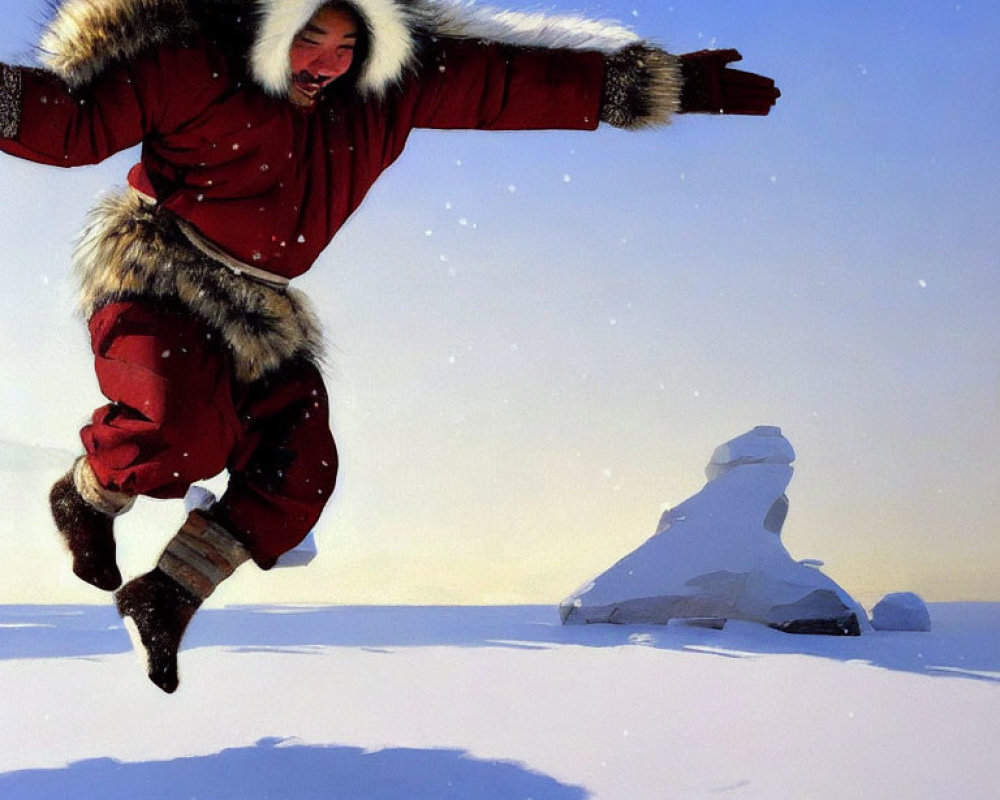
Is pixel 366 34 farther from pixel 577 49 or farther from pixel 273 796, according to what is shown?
pixel 273 796

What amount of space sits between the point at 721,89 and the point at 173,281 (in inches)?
42.5

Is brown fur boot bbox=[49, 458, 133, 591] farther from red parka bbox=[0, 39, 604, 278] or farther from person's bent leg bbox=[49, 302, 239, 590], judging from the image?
red parka bbox=[0, 39, 604, 278]

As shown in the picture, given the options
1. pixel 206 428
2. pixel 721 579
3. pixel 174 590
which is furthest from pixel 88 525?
pixel 721 579

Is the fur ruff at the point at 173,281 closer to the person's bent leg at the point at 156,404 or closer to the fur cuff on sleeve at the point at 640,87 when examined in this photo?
the person's bent leg at the point at 156,404

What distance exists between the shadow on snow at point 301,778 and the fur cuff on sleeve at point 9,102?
5.40 ft

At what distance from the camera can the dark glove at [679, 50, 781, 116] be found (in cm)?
178

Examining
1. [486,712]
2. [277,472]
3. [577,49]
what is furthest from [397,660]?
[577,49]

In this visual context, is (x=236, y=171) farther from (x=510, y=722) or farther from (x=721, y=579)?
(x=721, y=579)

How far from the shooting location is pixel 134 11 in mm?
1489

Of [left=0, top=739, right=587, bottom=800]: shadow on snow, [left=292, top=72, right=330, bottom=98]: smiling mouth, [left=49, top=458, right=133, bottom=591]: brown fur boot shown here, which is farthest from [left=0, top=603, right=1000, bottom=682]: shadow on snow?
[left=292, top=72, right=330, bottom=98]: smiling mouth

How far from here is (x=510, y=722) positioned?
117 inches

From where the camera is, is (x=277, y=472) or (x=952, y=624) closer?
(x=277, y=472)

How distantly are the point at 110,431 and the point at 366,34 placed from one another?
80cm

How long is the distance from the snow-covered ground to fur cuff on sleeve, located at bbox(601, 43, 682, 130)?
127 cm
